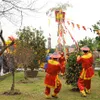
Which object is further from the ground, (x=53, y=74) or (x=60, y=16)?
(x=60, y=16)

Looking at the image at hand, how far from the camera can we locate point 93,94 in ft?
38.0

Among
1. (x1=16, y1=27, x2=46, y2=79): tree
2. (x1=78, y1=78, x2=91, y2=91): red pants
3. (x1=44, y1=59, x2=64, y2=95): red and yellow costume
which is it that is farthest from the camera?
(x1=16, y1=27, x2=46, y2=79): tree

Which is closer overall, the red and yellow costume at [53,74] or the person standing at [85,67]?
the red and yellow costume at [53,74]

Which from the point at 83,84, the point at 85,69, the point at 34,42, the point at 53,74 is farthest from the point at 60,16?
the point at 53,74

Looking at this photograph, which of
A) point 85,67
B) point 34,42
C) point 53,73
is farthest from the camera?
point 34,42

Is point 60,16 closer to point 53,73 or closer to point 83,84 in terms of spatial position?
point 83,84

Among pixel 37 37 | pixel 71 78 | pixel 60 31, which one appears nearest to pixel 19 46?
pixel 37 37

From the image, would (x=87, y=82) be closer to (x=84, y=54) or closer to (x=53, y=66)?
(x=84, y=54)

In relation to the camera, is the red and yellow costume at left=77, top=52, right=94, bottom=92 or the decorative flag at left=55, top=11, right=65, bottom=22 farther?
the decorative flag at left=55, top=11, right=65, bottom=22

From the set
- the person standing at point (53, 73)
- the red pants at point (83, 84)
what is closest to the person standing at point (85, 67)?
the red pants at point (83, 84)

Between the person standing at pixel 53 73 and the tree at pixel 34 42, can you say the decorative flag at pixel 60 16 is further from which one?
the person standing at pixel 53 73

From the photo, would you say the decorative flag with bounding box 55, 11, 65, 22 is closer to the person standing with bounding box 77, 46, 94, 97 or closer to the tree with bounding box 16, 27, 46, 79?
the tree with bounding box 16, 27, 46, 79

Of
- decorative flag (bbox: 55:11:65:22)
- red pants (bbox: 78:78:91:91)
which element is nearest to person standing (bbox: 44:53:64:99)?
red pants (bbox: 78:78:91:91)

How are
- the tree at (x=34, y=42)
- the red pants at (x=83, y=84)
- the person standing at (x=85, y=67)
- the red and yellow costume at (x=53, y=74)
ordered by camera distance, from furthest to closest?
the tree at (x=34, y=42), the person standing at (x=85, y=67), the red pants at (x=83, y=84), the red and yellow costume at (x=53, y=74)
